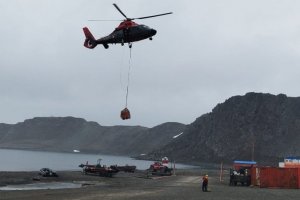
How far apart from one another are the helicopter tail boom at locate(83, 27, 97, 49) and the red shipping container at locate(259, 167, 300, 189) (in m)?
21.9

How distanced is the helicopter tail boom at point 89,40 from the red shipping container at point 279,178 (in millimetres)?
21949

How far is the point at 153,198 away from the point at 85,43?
14386mm

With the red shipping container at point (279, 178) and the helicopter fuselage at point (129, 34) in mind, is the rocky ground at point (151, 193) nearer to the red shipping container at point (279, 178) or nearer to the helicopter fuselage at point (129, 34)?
the red shipping container at point (279, 178)

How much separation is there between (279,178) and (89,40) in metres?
24.1

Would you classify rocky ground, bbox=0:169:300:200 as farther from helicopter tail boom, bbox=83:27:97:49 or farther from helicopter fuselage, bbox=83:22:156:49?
helicopter tail boom, bbox=83:27:97:49

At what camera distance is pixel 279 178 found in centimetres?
4534

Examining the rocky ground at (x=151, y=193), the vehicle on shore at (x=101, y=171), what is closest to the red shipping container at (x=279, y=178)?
the rocky ground at (x=151, y=193)

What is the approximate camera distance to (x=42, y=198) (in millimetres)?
31953

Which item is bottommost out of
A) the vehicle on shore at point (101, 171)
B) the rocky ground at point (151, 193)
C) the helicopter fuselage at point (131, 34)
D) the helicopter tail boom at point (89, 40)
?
the rocky ground at point (151, 193)

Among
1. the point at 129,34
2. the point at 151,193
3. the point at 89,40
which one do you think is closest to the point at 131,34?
the point at 129,34

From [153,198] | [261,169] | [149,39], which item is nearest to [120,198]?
[153,198]

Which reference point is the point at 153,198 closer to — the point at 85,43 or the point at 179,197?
the point at 179,197

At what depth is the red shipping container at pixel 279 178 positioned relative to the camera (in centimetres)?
4469

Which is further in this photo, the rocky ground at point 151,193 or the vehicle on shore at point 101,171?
the vehicle on shore at point 101,171
